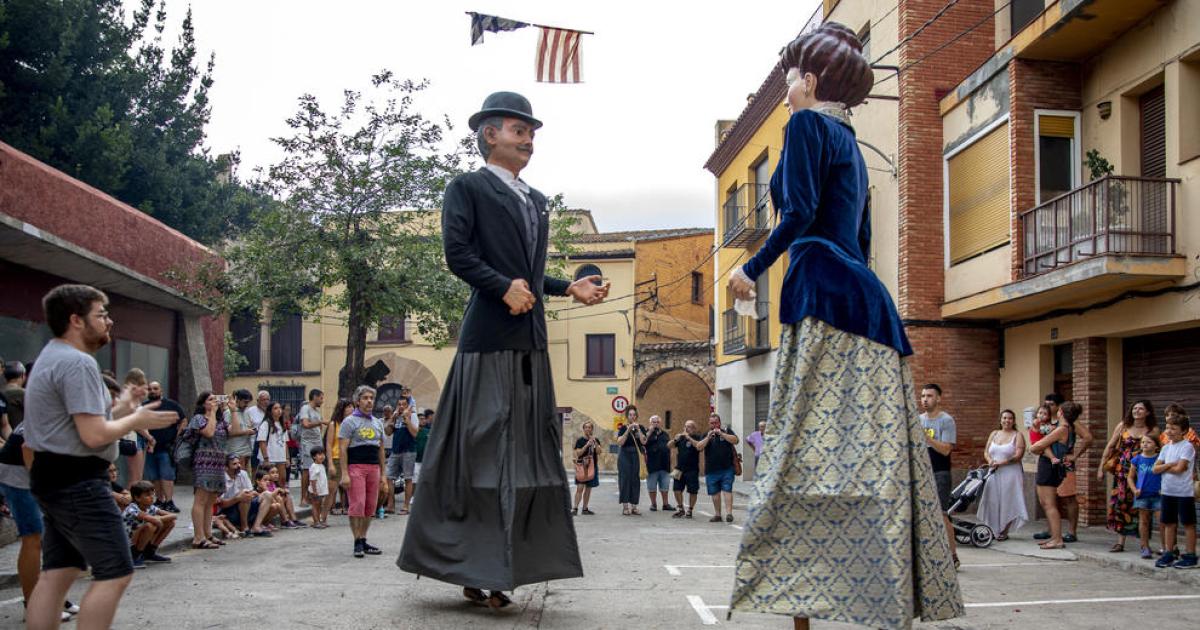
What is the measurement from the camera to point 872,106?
19.6 metres

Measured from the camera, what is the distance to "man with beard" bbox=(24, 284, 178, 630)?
4.21 meters

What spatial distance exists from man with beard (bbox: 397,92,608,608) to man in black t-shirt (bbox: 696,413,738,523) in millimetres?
11697

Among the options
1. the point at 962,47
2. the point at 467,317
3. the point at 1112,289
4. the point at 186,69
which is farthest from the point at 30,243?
the point at 186,69

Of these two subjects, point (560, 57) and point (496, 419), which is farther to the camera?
point (560, 57)

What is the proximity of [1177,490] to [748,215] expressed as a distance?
17203mm

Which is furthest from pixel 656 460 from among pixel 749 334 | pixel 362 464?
pixel 749 334

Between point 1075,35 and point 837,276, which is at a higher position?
point 1075,35

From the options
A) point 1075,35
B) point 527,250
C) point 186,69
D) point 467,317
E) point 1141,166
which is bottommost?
point 467,317

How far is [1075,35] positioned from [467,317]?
11209 millimetres

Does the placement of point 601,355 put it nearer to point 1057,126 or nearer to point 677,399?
point 677,399

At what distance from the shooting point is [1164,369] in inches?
535

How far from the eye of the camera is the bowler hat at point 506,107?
5590mm

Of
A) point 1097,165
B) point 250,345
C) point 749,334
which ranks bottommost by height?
point 250,345

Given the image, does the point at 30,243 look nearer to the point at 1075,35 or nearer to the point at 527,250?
the point at 527,250
